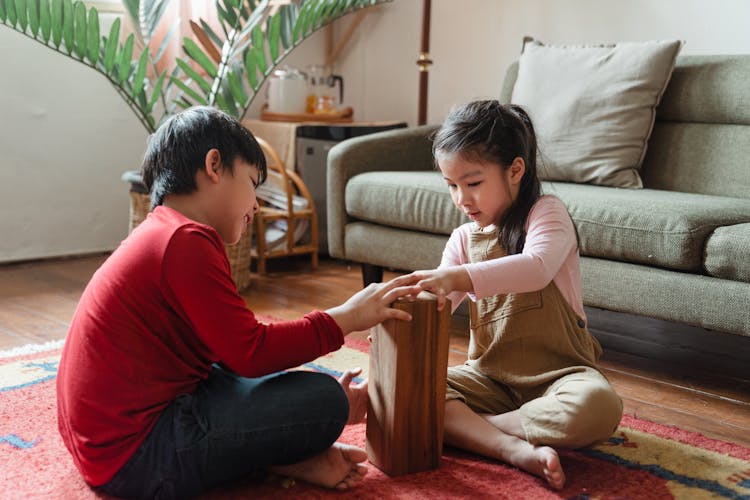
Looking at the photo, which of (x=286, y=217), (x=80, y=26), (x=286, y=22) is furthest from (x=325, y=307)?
(x=80, y=26)

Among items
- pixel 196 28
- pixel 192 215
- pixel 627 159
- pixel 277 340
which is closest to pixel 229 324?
pixel 277 340

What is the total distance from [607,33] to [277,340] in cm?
215

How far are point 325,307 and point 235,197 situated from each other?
1285mm

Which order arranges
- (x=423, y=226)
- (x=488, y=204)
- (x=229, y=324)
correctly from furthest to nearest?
(x=423, y=226) → (x=488, y=204) → (x=229, y=324)

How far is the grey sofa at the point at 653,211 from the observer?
5.92 feet

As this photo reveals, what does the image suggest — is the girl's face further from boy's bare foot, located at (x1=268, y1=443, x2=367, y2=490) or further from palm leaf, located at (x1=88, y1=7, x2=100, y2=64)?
palm leaf, located at (x1=88, y1=7, x2=100, y2=64)

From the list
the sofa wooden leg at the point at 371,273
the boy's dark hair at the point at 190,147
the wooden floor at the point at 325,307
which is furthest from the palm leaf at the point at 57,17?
the boy's dark hair at the point at 190,147

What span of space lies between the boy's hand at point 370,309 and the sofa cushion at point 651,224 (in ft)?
2.46

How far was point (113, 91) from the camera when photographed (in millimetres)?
3303

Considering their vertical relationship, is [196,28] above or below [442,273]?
above

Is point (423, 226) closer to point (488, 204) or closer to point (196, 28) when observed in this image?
point (488, 204)

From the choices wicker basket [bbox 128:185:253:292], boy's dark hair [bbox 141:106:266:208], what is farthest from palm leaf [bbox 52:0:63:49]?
boy's dark hair [bbox 141:106:266:208]

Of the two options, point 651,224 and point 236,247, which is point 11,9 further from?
point 651,224

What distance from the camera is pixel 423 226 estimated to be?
91.0 inches
